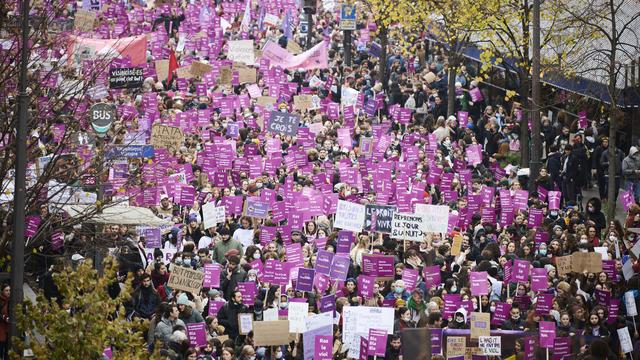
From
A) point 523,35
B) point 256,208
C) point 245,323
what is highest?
point 523,35

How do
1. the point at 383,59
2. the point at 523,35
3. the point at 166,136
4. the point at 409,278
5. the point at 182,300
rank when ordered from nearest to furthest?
the point at 182,300
the point at 409,278
the point at 166,136
the point at 523,35
the point at 383,59

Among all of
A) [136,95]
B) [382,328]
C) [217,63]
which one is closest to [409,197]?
[382,328]

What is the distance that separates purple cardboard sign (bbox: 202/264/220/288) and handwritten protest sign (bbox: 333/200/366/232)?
2742 mm

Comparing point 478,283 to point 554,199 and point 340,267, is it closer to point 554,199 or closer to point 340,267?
point 340,267

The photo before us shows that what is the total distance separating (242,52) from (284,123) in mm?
9957

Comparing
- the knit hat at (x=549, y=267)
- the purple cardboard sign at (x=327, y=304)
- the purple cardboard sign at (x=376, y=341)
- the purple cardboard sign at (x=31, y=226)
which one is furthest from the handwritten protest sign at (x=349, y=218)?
the purple cardboard sign at (x=31, y=226)

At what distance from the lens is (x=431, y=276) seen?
69.2ft

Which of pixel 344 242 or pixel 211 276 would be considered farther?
pixel 344 242

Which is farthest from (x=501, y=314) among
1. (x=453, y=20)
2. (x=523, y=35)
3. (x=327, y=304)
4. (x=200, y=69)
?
(x=200, y=69)

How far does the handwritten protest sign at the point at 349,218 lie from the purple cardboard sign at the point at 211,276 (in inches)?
108

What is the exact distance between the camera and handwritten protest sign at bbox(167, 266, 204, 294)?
20.8 meters

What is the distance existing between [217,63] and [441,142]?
33.5 feet

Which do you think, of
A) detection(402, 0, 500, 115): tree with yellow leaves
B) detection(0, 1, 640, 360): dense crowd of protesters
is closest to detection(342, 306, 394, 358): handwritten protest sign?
detection(0, 1, 640, 360): dense crowd of protesters

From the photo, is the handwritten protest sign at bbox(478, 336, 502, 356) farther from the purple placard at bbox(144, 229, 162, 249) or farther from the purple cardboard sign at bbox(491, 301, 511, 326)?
the purple placard at bbox(144, 229, 162, 249)
